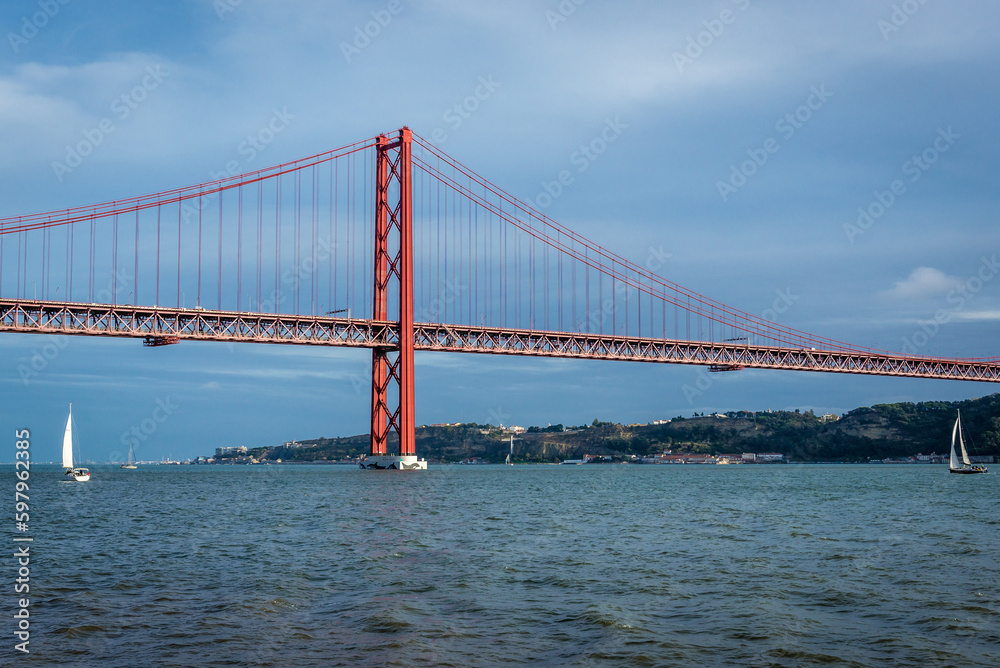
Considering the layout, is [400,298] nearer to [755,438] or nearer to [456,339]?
[456,339]

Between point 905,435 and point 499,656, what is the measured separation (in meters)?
142

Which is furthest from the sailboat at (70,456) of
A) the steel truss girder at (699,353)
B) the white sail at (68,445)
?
the steel truss girder at (699,353)

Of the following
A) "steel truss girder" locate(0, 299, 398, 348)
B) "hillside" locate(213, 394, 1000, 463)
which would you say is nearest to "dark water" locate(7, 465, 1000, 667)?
"steel truss girder" locate(0, 299, 398, 348)

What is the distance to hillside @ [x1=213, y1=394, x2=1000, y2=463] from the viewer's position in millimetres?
132375

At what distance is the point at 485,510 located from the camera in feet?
101

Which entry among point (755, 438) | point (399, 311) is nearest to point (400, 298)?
point (399, 311)

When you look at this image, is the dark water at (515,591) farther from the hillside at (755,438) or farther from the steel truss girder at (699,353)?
A: the hillside at (755,438)

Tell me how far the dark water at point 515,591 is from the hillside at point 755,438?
110715mm

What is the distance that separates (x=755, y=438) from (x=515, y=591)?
16290 centimetres

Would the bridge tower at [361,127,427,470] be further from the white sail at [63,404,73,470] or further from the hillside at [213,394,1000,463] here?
the hillside at [213,394,1000,463]

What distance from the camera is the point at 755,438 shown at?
554 ft

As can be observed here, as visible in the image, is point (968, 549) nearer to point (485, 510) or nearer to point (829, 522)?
point (829, 522)

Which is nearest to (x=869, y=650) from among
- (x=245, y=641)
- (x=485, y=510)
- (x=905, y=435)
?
(x=245, y=641)

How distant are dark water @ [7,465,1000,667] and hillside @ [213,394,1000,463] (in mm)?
110715
